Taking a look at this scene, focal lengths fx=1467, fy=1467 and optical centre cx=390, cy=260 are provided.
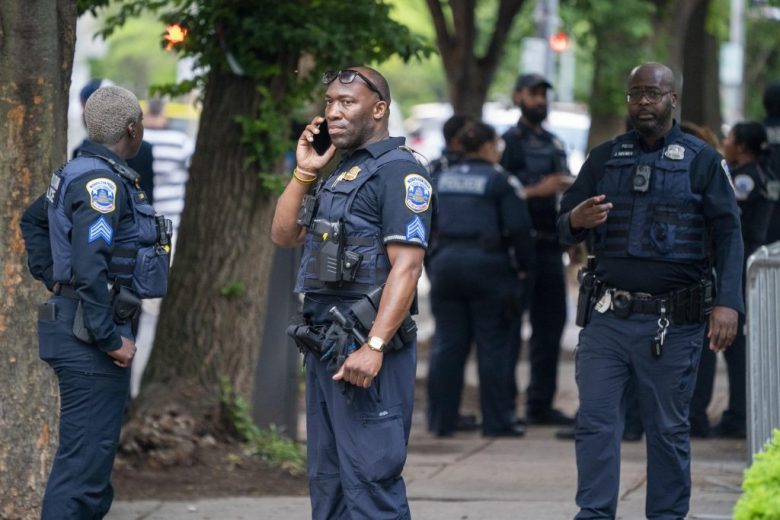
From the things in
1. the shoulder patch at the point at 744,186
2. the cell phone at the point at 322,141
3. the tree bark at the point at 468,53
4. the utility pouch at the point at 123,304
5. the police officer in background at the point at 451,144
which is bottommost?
the utility pouch at the point at 123,304

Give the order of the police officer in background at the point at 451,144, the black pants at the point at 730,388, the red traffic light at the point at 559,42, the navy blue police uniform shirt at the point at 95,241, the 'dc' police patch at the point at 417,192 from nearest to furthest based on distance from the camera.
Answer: the 'dc' police patch at the point at 417,192 < the navy blue police uniform shirt at the point at 95,241 < the black pants at the point at 730,388 < the police officer in background at the point at 451,144 < the red traffic light at the point at 559,42

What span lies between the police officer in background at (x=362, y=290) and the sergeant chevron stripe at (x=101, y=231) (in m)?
0.69

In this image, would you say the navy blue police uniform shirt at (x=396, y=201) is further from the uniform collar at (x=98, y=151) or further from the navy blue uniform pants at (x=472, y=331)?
the navy blue uniform pants at (x=472, y=331)

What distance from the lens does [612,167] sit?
19.6ft

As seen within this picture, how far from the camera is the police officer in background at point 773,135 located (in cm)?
912

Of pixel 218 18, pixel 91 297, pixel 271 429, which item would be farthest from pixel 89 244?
pixel 271 429

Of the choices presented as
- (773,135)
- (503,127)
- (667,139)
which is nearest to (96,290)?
(667,139)

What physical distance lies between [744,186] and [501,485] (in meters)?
2.41

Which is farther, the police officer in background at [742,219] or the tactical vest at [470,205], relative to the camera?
the tactical vest at [470,205]

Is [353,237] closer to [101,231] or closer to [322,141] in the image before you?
[322,141]

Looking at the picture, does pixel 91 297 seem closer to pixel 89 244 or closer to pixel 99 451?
pixel 89 244

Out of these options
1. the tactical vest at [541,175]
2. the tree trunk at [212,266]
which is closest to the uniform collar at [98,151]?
the tree trunk at [212,266]

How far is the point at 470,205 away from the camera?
29.6 feet

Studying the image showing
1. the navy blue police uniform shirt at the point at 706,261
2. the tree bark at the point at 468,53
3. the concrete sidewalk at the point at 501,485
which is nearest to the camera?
the navy blue police uniform shirt at the point at 706,261
